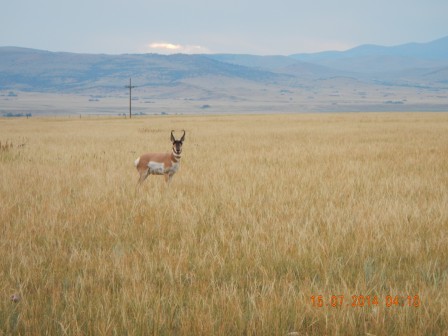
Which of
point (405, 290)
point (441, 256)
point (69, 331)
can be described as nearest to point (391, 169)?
point (441, 256)

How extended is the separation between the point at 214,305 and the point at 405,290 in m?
1.55

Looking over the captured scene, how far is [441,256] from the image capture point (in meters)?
4.05
